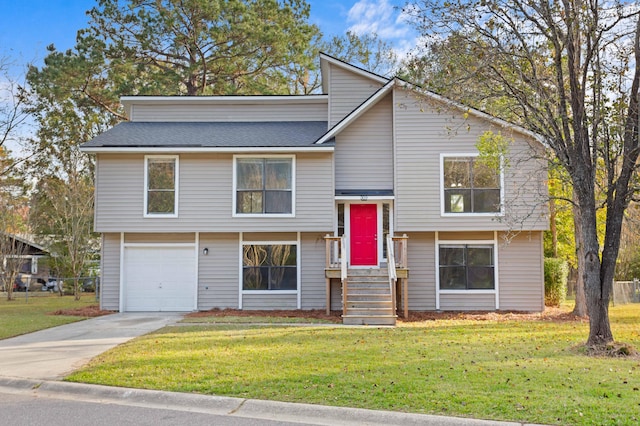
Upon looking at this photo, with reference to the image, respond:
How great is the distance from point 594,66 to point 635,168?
A: 6.85 ft

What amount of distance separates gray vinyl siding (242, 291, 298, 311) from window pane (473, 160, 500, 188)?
672 centimetres

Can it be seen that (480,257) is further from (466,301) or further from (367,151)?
(367,151)

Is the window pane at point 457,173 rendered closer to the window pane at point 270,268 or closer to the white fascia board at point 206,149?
the white fascia board at point 206,149

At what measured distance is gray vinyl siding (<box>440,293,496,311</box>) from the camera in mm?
17609

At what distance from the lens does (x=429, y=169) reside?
17.3 meters

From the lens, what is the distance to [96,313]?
1694 cm

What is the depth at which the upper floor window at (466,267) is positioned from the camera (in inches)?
698

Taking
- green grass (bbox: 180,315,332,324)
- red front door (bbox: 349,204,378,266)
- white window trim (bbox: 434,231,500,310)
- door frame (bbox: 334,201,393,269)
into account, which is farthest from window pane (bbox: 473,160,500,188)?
green grass (bbox: 180,315,332,324)

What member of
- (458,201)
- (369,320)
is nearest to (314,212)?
(369,320)

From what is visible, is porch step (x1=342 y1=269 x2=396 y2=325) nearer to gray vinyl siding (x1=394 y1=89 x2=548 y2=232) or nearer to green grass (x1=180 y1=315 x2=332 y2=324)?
green grass (x1=180 y1=315 x2=332 y2=324)

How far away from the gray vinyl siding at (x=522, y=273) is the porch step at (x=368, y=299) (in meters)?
4.21

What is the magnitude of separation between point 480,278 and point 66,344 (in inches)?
477

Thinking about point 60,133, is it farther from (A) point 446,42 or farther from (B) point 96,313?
(A) point 446,42

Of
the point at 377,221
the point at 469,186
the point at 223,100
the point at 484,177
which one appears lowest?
the point at 377,221
